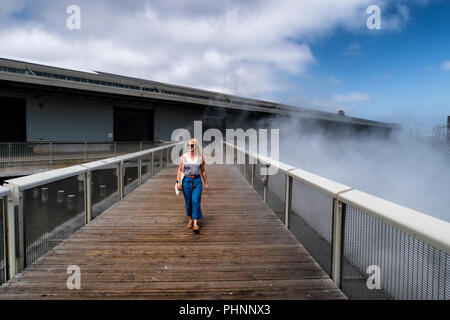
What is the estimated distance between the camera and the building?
1844cm

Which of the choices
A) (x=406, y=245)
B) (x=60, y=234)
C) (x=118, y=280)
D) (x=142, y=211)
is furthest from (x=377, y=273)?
(x=142, y=211)

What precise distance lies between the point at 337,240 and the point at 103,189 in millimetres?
4285

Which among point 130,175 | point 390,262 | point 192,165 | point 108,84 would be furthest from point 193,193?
point 108,84

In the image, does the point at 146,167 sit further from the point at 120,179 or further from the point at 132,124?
the point at 132,124

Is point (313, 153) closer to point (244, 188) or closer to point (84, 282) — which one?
point (244, 188)

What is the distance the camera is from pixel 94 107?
23000 mm

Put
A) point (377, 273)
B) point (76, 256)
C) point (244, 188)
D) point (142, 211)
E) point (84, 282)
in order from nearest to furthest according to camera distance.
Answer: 1. point (377, 273)
2. point (84, 282)
3. point (76, 256)
4. point (142, 211)
5. point (244, 188)

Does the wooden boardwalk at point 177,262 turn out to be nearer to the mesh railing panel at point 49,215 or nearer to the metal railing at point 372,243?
the mesh railing panel at point 49,215

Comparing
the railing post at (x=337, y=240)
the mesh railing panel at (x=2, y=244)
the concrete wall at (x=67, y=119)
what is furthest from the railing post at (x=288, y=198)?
the concrete wall at (x=67, y=119)

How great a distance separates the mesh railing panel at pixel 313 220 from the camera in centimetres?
313

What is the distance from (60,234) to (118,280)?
5.23 ft

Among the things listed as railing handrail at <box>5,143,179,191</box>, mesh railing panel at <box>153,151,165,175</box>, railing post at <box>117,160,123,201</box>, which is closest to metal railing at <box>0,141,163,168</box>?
mesh railing panel at <box>153,151,165,175</box>

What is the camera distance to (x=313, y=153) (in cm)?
5184

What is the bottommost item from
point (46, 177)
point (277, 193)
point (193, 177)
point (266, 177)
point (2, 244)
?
point (2, 244)
